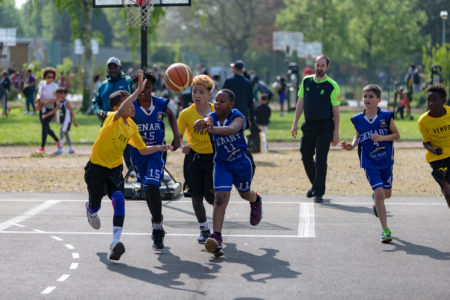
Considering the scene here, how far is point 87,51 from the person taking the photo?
1398 inches

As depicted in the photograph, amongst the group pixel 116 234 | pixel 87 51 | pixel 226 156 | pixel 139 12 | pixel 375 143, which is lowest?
pixel 116 234

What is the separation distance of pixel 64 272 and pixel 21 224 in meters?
2.76

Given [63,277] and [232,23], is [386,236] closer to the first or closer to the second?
[63,277]

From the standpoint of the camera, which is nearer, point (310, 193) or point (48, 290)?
point (48, 290)

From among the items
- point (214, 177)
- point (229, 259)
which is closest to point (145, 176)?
point (214, 177)

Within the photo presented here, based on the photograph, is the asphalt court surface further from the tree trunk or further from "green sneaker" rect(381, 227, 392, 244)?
the tree trunk

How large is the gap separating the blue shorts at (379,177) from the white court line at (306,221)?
89 cm

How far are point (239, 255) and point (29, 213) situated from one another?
3.68 meters

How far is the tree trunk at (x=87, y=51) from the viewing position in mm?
33222

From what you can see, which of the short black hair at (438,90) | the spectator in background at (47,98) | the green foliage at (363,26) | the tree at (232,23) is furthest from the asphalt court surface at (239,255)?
the tree at (232,23)

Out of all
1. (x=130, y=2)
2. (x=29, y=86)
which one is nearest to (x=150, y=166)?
(x=130, y=2)

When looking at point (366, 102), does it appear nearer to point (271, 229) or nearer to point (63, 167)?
point (271, 229)

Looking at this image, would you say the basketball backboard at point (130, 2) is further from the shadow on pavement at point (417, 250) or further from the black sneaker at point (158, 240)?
the shadow on pavement at point (417, 250)

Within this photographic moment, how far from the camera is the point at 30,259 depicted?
26.2 ft
